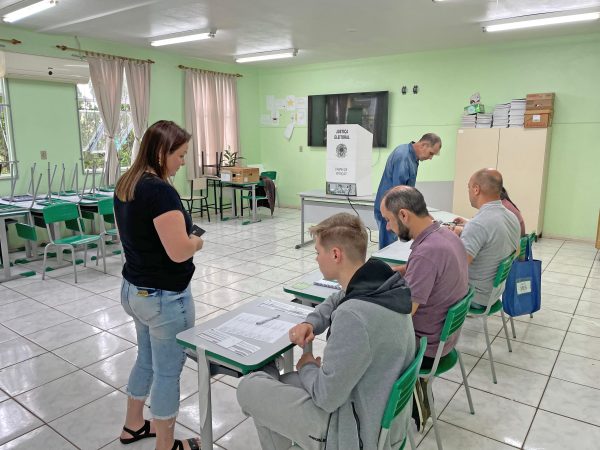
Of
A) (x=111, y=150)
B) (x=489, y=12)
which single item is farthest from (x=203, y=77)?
(x=489, y=12)

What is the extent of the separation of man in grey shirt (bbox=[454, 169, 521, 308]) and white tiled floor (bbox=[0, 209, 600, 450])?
600 mm

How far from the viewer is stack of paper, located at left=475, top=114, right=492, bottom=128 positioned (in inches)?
254

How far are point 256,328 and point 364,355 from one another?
62 centimetres

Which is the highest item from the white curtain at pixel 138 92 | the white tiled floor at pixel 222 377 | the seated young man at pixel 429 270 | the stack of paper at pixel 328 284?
the white curtain at pixel 138 92

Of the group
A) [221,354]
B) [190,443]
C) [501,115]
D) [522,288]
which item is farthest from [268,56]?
[221,354]

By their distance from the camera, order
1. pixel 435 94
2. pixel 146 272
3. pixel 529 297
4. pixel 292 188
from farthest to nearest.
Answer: pixel 292 188 → pixel 435 94 → pixel 529 297 → pixel 146 272

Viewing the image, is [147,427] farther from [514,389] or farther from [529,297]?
[529,297]

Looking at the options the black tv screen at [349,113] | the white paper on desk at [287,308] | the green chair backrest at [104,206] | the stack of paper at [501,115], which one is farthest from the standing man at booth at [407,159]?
the black tv screen at [349,113]

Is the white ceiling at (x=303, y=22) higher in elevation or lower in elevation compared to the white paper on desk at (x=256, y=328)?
higher

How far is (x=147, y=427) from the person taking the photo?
219 centimetres

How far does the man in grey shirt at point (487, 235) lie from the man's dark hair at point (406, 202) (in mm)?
603

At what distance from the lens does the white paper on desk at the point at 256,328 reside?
1697mm

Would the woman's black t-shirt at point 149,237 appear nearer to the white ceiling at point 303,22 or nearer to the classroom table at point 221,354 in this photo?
the classroom table at point 221,354

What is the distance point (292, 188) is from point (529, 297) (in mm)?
6415
